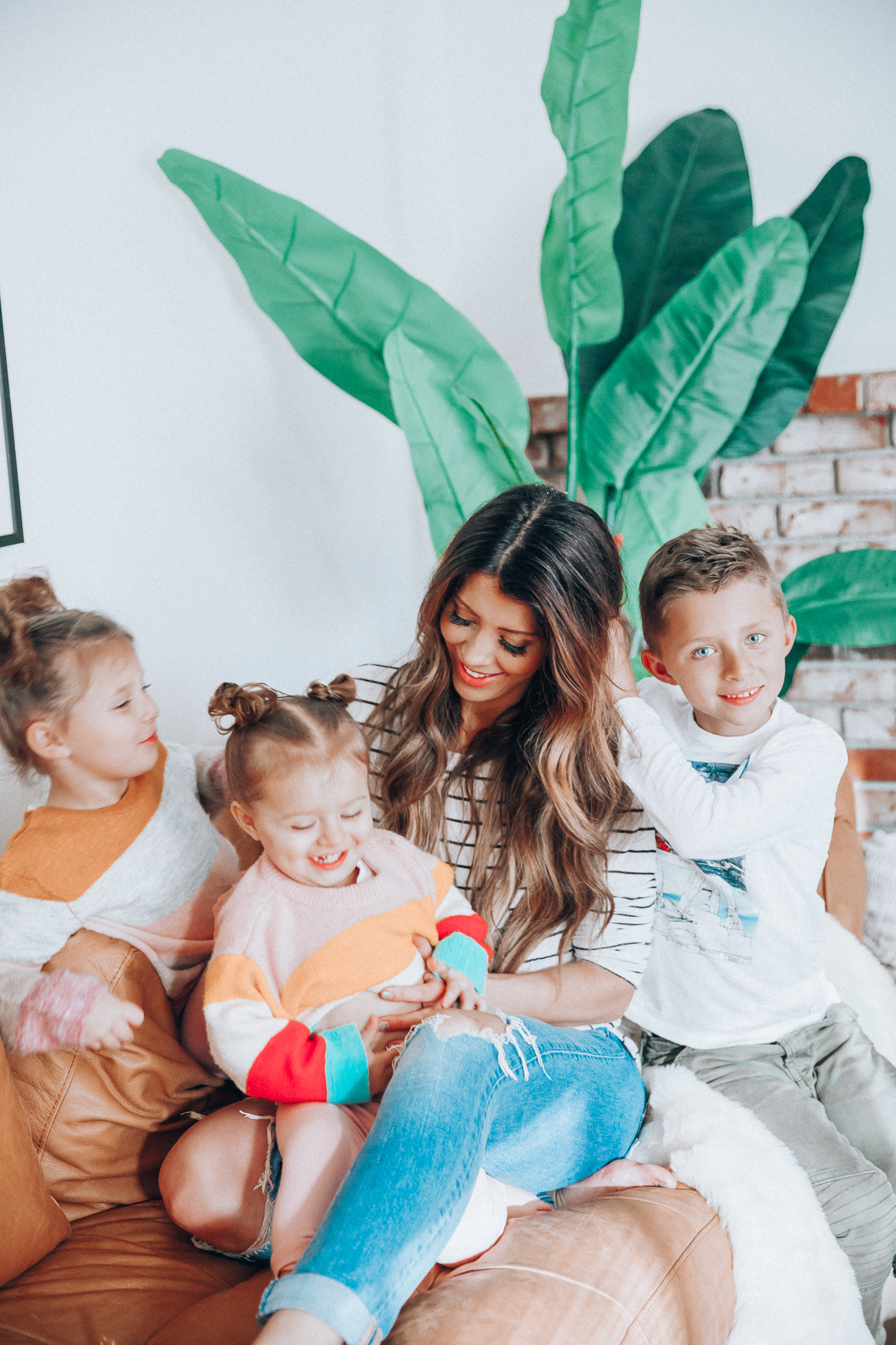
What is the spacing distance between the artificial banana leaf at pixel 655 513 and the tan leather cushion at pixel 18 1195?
1.38 meters

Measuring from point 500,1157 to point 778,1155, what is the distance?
1.17ft

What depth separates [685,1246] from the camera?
1010 millimetres

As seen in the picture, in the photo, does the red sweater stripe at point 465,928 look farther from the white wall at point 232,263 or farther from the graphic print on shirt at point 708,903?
the white wall at point 232,263

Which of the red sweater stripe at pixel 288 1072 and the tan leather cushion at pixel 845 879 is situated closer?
the red sweater stripe at pixel 288 1072

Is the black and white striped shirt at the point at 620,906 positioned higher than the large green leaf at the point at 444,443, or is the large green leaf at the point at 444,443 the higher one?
the large green leaf at the point at 444,443

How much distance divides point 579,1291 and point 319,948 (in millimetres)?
434

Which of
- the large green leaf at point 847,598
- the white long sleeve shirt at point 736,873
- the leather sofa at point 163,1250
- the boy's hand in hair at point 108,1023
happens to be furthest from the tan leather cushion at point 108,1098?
the large green leaf at point 847,598

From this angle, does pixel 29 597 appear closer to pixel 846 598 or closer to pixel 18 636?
pixel 18 636

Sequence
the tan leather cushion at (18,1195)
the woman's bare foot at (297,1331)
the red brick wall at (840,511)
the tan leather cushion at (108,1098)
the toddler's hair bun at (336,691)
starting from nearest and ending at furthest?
1. the woman's bare foot at (297,1331)
2. the tan leather cushion at (18,1195)
3. the tan leather cushion at (108,1098)
4. the toddler's hair bun at (336,691)
5. the red brick wall at (840,511)

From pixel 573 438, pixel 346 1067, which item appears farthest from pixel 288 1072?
pixel 573 438

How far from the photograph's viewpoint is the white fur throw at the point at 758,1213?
101cm

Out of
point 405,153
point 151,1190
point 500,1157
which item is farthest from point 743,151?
point 151,1190

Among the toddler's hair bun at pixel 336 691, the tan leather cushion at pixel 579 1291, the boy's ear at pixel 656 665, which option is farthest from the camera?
the boy's ear at pixel 656 665

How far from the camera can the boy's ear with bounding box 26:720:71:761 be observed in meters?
1.05
